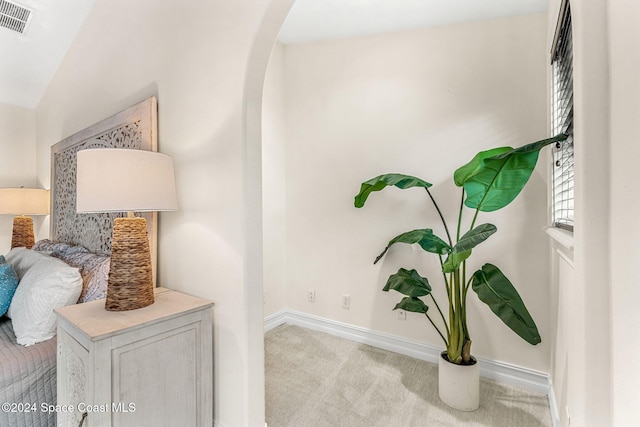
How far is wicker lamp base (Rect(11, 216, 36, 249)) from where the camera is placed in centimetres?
295

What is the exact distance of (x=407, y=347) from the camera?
227cm

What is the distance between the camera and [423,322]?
2.22 m

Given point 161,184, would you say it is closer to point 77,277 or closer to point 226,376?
point 77,277

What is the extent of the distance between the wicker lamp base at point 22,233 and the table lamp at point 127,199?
2588 mm

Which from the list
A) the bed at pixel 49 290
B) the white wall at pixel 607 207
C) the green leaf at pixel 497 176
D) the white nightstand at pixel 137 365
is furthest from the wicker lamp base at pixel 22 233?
the white wall at pixel 607 207

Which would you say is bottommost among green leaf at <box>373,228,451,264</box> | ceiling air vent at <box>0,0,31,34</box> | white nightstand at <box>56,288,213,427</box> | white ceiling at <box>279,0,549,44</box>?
white nightstand at <box>56,288,213,427</box>

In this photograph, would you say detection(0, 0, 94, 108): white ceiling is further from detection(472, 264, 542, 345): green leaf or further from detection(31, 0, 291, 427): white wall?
detection(472, 264, 542, 345): green leaf

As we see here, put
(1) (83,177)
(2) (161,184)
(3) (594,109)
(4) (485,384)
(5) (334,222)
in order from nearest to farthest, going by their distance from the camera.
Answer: (3) (594,109) < (1) (83,177) < (2) (161,184) < (4) (485,384) < (5) (334,222)

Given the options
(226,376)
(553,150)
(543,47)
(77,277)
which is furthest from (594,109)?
(77,277)

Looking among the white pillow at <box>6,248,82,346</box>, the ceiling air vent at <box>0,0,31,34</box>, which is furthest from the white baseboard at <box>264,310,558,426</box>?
the ceiling air vent at <box>0,0,31,34</box>

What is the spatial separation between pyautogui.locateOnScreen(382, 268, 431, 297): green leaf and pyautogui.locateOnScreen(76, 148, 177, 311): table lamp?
1369 millimetres

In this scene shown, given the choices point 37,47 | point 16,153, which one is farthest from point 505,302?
point 16,153

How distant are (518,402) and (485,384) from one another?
20cm

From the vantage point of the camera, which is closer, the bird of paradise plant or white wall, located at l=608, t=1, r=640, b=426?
white wall, located at l=608, t=1, r=640, b=426
